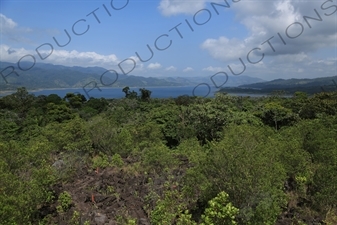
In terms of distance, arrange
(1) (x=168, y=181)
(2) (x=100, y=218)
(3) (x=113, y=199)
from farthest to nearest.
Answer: (1) (x=168, y=181) → (3) (x=113, y=199) → (2) (x=100, y=218)

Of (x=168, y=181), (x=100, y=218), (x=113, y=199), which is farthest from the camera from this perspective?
(x=168, y=181)

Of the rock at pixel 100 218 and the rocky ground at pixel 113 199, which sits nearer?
the rock at pixel 100 218

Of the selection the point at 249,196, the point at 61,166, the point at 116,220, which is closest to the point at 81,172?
the point at 61,166

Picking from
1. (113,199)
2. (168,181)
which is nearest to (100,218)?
(113,199)

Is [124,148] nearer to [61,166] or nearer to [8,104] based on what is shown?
[61,166]

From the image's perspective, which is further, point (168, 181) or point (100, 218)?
point (168, 181)

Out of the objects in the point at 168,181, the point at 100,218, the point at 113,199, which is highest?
the point at 100,218

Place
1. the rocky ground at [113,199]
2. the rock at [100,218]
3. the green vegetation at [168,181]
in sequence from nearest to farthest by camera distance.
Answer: the green vegetation at [168,181] → the rock at [100,218] → the rocky ground at [113,199]

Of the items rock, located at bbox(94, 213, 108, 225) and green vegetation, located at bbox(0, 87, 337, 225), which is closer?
green vegetation, located at bbox(0, 87, 337, 225)

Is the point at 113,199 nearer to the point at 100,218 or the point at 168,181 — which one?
the point at 100,218

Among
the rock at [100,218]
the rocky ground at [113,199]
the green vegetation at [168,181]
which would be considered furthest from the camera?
the rocky ground at [113,199]

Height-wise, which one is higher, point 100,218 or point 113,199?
point 100,218

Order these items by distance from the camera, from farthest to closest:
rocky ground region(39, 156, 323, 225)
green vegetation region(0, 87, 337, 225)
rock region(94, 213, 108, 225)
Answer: rocky ground region(39, 156, 323, 225) < rock region(94, 213, 108, 225) < green vegetation region(0, 87, 337, 225)

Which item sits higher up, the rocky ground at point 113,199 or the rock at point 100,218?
the rock at point 100,218
